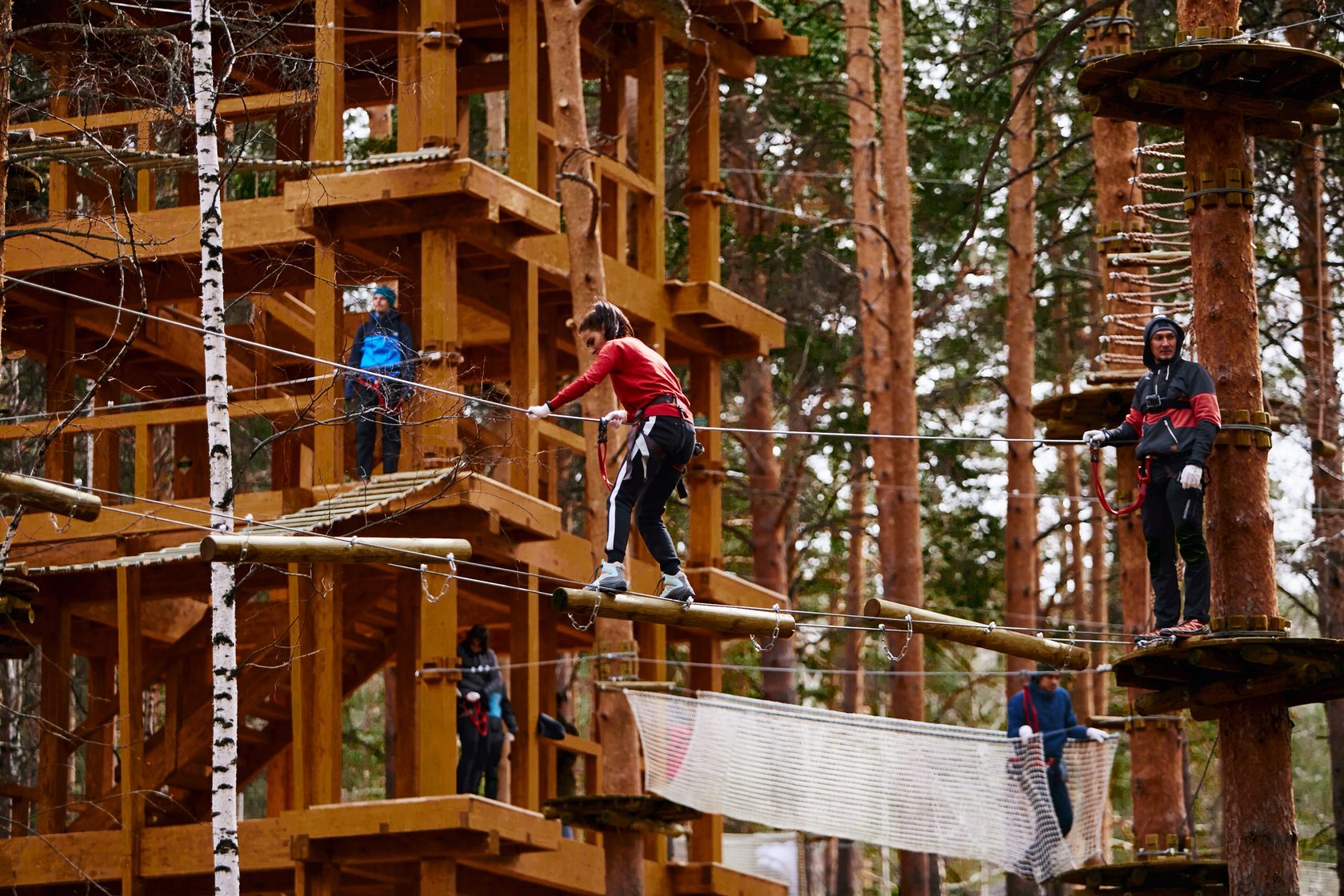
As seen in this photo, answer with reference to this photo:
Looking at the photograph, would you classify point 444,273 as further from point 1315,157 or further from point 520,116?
point 1315,157

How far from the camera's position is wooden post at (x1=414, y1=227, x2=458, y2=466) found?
56.2 feet

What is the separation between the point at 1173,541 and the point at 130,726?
9.67 m

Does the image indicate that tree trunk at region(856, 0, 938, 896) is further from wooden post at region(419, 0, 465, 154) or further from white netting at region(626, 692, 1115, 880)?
wooden post at region(419, 0, 465, 154)

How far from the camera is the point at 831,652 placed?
39062 mm

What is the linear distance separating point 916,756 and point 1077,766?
70.3 inches

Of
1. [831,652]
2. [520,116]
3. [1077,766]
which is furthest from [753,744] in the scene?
[831,652]

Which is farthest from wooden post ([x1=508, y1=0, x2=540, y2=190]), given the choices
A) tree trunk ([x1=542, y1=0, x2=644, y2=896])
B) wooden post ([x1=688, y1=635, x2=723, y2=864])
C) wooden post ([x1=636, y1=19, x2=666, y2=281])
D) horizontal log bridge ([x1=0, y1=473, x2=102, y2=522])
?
horizontal log bridge ([x1=0, y1=473, x2=102, y2=522])

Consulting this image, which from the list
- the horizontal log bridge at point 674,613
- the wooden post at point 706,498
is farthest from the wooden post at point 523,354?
the horizontal log bridge at point 674,613

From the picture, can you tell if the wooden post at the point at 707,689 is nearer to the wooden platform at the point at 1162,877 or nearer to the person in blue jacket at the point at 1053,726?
the person in blue jacket at the point at 1053,726

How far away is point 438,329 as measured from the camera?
57.3ft

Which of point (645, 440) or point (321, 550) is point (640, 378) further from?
point (321, 550)

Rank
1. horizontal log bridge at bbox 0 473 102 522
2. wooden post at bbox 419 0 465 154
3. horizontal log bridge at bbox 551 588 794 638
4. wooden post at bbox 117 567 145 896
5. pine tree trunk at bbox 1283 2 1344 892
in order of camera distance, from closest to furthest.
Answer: horizontal log bridge at bbox 0 473 102 522 → horizontal log bridge at bbox 551 588 794 638 → wooden post at bbox 419 0 465 154 → wooden post at bbox 117 567 145 896 → pine tree trunk at bbox 1283 2 1344 892

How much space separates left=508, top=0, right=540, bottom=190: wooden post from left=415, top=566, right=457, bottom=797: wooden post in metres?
3.54

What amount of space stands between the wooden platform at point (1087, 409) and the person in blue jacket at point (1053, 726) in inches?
105
